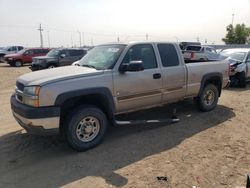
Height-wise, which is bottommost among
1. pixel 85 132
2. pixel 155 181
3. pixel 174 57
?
pixel 155 181

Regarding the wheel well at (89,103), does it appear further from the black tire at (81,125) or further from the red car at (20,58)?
the red car at (20,58)

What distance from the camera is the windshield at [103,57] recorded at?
218 inches

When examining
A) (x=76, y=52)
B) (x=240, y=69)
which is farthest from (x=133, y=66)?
(x=76, y=52)

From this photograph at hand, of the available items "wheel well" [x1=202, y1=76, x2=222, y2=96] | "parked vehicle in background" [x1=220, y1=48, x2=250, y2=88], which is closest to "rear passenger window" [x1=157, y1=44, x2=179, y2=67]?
"wheel well" [x1=202, y1=76, x2=222, y2=96]

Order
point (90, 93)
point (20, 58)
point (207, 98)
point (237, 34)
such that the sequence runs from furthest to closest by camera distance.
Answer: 1. point (237, 34)
2. point (20, 58)
3. point (207, 98)
4. point (90, 93)

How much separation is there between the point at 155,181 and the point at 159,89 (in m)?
2.49

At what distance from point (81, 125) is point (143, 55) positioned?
6.52 ft

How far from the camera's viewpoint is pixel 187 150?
16.9 ft

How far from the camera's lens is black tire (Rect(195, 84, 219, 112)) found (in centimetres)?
744

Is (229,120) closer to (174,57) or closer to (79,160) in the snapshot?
(174,57)

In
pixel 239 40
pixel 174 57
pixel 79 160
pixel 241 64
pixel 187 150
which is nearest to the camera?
pixel 79 160

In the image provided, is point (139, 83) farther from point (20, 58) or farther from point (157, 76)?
point (20, 58)

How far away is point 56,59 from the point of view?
1847cm

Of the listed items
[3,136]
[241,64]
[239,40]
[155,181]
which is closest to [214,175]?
[155,181]
